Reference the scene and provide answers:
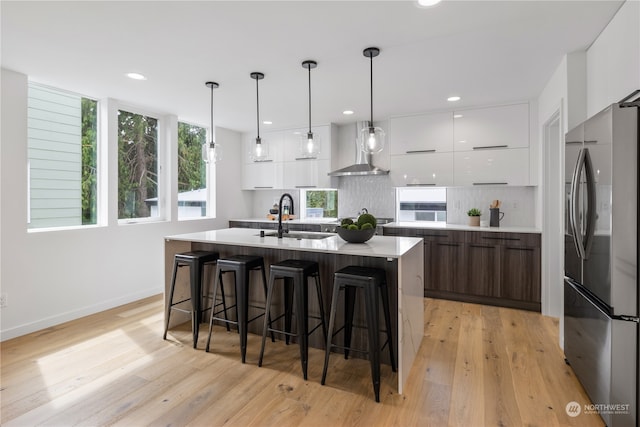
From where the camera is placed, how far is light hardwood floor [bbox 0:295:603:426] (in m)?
1.96

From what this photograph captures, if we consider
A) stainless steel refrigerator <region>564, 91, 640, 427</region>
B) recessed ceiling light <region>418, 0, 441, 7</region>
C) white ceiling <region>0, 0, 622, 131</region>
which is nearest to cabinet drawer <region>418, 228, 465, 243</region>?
white ceiling <region>0, 0, 622, 131</region>

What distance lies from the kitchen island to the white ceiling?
1522 millimetres

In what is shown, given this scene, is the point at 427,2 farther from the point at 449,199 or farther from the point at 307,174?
the point at 307,174

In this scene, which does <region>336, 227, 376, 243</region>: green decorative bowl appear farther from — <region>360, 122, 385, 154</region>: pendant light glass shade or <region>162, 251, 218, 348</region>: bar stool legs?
<region>162, 251, 218, 348</region>: bar stool legs

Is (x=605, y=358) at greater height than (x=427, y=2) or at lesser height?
lesser

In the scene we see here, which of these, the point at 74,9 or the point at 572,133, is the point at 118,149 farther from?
the point at 572,133

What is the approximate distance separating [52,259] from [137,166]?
58.4 inches

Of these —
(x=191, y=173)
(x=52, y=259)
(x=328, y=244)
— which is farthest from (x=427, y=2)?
(x=191, y=173)

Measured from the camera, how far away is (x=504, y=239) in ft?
12.7

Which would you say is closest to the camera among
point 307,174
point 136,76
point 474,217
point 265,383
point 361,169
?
point 265,383

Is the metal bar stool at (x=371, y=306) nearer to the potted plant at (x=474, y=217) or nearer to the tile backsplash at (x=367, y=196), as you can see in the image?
the potted plant at (x=474, y=217)

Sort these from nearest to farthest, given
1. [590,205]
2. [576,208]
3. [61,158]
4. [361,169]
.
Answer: [590,205], [576,208], [61,158], [361,169]

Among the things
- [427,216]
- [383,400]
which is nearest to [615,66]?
[383,400]

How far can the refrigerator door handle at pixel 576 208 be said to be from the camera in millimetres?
2092
